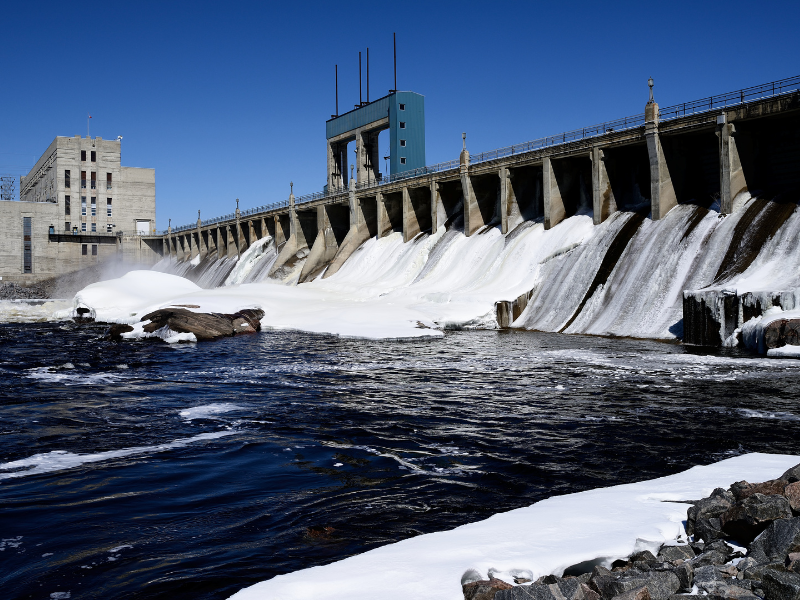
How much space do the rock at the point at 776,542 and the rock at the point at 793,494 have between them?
50 cm

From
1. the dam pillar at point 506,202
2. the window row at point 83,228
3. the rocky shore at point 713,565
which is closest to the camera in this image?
the rocky shore at point 713,565

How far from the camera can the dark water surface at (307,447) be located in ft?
24.6

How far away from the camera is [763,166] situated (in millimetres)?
31391

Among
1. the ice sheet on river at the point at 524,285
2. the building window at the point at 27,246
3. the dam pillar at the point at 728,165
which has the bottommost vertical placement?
the ice sheet on river at the point at 524,285

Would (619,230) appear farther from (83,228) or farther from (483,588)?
(83,228)

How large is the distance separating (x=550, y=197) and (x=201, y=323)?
788 inches

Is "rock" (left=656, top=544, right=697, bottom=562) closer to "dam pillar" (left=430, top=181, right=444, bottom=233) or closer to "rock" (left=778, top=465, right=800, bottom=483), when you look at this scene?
"rock" (left=778, top=465, right=800, bottom=483)

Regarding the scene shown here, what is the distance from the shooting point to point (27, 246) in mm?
102938

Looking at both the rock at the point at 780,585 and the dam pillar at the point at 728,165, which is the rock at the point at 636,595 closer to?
the rock at the point at 780,585

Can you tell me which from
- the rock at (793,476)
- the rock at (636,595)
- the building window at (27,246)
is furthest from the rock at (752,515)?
the building window at (27,246)

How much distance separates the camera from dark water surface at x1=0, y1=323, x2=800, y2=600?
750 centimetres

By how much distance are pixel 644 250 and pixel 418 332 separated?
1093cm

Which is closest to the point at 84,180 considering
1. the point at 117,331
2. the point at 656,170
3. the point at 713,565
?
the point at 117,331

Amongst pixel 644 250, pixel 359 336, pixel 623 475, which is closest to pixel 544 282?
pixel 644 250
